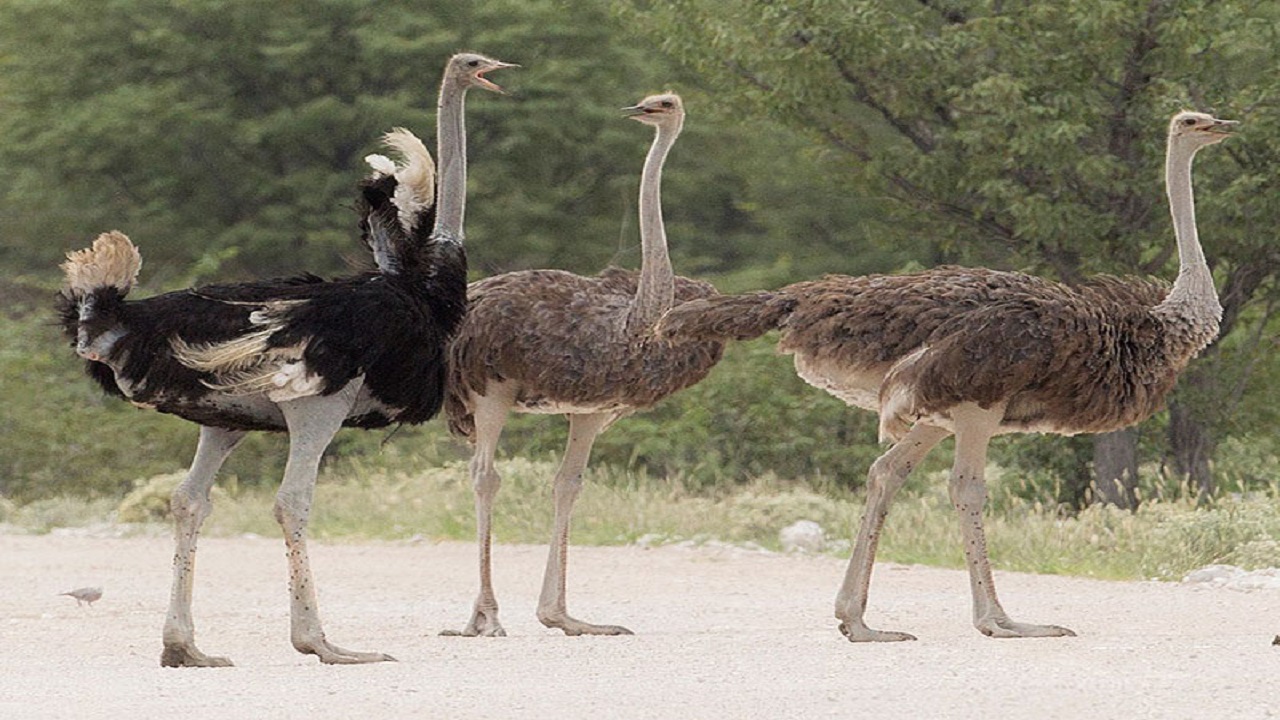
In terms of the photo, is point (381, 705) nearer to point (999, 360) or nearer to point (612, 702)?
point (612, 702)

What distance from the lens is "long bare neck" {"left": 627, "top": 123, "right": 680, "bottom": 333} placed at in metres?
9.12

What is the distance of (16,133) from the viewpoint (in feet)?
72.4

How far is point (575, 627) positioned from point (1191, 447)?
6917mm

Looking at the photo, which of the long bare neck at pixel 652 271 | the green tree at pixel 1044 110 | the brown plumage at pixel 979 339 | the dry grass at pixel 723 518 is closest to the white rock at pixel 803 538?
the dry grass at pixel 723 518

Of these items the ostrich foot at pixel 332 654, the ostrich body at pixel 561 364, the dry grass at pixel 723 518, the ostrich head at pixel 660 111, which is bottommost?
the dry grass at pixel 723 518

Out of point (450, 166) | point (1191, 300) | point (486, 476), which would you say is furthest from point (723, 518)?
point (1191, 300)

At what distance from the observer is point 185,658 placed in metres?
7.72

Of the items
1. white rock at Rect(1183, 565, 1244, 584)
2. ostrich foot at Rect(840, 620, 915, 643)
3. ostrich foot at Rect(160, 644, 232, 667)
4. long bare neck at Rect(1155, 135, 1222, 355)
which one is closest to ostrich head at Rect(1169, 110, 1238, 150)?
long bare neck at Rect(1155, 135, 1222, 355)

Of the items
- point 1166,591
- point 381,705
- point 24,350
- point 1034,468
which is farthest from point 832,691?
point 24,350

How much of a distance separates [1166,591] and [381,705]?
531 cm

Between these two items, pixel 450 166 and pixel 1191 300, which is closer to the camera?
pixel 1191 300

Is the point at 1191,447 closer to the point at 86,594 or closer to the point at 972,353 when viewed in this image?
the point at 972,353

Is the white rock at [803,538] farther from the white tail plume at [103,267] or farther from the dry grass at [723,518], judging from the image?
the white tail plume at [103,267]

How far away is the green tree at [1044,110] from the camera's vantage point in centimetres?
1357
